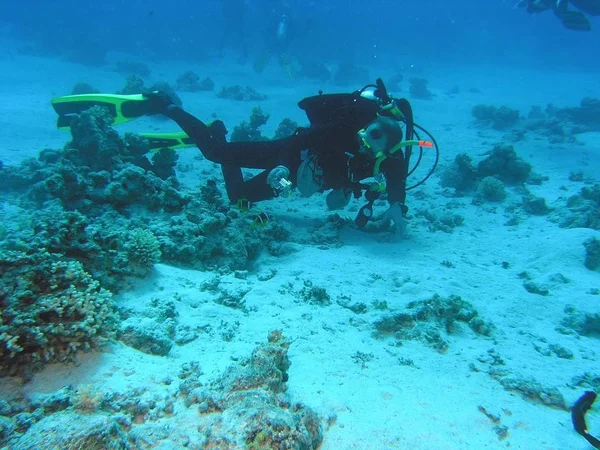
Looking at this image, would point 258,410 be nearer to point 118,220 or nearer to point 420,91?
Answer: point 118,220

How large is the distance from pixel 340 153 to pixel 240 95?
14.2 meters

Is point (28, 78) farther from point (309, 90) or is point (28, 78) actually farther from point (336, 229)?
point (336, 229)

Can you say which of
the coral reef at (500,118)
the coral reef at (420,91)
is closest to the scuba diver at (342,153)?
the coral reef at (500,118)

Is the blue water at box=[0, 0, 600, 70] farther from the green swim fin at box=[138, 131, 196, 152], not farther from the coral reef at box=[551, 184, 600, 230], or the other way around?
the coral reef at box=[551, 184, 600, 230]

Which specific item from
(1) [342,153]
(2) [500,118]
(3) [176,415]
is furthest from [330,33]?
(3) [176,415]

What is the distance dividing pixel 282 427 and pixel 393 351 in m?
1.94

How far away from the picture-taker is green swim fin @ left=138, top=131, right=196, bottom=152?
8.10 m

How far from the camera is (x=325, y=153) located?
6.16 m

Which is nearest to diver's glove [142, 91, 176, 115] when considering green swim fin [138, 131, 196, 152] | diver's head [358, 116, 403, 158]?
green swim fin [138, 131, 196, 152]

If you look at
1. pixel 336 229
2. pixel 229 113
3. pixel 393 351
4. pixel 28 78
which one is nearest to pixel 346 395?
pixel 393 351

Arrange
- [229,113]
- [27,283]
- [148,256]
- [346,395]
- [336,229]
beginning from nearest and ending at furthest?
[27,283] → [346,395] → [148,256] → [336,229] → [229,113]

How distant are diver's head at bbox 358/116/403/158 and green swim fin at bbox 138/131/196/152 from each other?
439 centimetres

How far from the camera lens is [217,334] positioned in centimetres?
352

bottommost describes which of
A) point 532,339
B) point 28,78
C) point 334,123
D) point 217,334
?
point 532,339
